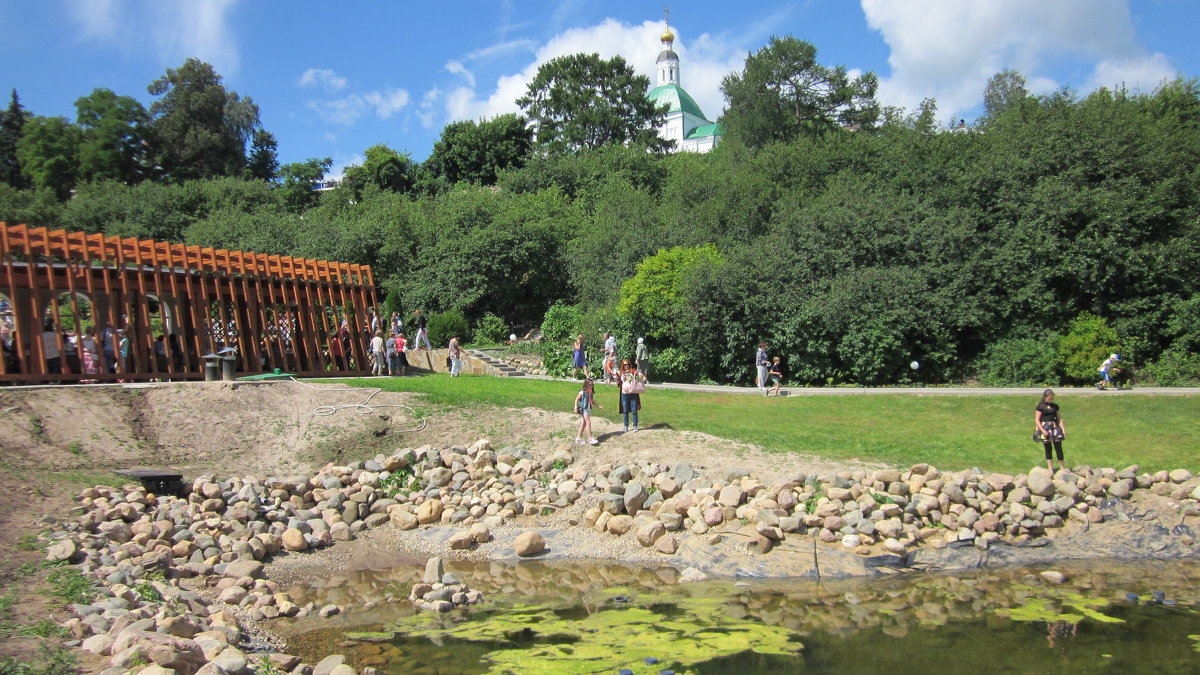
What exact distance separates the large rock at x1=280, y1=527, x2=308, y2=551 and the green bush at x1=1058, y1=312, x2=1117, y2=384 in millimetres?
22430

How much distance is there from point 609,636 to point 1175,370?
74.8 feet

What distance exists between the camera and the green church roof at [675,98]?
285 ft

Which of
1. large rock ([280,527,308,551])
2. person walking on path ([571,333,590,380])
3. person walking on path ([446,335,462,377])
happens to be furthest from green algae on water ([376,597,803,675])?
person walking on path ([446,335,462,377])

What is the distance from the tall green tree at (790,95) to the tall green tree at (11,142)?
167ft

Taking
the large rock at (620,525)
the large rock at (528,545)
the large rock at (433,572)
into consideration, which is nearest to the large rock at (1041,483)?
the large rock at (620,525)

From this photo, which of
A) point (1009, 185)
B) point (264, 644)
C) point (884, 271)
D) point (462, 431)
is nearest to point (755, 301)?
point (884, 271)

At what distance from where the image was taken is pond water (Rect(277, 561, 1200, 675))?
8344 mm

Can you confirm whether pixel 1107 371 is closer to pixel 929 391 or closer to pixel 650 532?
pixel 929 391

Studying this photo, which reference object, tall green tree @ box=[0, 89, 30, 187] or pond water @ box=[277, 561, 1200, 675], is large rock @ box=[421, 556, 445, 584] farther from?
tall green tree @ box=[0, 89, 30, 187]

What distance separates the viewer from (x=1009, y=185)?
27297 mm

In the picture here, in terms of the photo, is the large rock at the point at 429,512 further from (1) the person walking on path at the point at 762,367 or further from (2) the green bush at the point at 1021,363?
(2) the green bush at the point at 1021,363

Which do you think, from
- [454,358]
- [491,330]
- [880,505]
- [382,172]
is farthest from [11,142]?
[880,505]

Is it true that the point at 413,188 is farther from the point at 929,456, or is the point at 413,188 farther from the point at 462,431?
the point at 929,456

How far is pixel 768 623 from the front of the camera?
952cm
